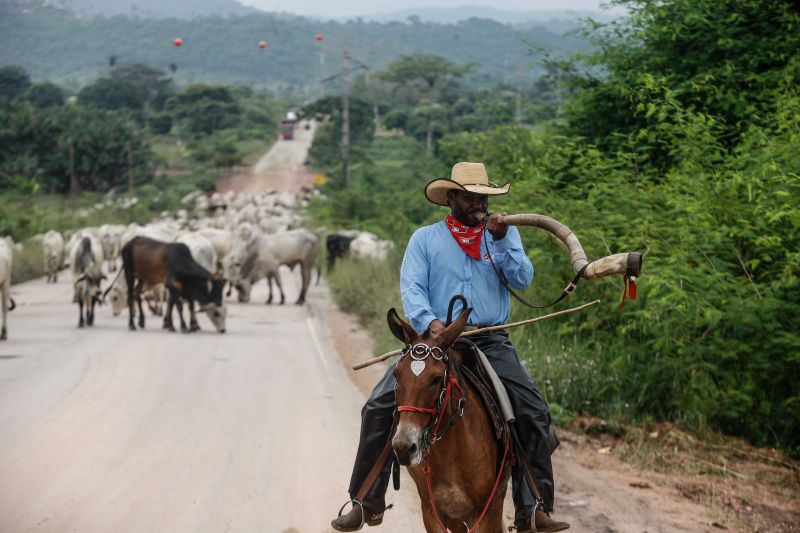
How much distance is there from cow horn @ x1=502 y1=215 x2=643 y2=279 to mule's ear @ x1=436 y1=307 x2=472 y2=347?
720 mm

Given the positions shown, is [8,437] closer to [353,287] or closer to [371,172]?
[353,287]

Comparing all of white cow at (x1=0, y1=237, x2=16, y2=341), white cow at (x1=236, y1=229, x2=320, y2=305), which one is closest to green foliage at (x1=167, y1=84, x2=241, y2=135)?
white cow at (x1=236, y1=229, x2=320, y2=305)

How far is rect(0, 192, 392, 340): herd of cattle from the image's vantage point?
1812cm

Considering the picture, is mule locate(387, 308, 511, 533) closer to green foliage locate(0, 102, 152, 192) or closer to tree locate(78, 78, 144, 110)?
green foliage locate(0, 102, 152, 192)

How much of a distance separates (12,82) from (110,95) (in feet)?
90.5

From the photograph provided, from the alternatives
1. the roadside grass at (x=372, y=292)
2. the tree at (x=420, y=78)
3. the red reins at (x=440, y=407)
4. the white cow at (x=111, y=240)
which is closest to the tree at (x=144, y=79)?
the tree at (x=420, y=78)

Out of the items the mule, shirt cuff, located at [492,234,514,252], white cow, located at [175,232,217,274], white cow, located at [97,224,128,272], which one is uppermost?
shirt cuff, located at [492,234,514,252]

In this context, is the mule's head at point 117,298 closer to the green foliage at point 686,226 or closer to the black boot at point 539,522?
the green foliage at point 686,226

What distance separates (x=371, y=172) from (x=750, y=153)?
131ft

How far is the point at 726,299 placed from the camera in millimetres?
8805

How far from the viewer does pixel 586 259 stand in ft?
17.7

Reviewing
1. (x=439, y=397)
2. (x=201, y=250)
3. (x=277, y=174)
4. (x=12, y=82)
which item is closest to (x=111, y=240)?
(x=201, y=250)

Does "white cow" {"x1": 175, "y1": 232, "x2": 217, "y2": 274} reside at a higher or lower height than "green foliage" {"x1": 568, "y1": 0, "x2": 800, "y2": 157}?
lower

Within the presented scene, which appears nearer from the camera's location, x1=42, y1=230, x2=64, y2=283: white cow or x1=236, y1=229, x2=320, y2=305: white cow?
x1=236, y1=229, x2=320, y2=305: white cow
